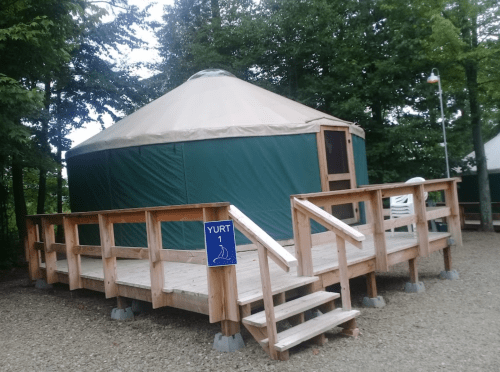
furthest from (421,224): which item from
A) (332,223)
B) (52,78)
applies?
(52,78)

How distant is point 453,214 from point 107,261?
4.25 metres

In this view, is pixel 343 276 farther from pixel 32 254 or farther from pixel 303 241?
pixel 32 254

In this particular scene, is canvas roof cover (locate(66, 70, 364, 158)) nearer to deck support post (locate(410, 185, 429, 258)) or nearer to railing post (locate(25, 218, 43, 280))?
railing post (locate(25, 218, 43, 280))

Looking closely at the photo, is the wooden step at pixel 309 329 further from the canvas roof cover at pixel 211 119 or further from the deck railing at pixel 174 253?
the canvas roof cover at pixel 211 119

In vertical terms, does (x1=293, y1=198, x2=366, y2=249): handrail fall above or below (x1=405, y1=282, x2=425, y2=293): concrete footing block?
above

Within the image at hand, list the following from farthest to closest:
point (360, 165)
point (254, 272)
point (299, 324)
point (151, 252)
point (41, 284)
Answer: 1. point (360, 165)
2. point (41, 284)
3. point (254, 272)
4. point (151, 252)
5. point (299, 324)

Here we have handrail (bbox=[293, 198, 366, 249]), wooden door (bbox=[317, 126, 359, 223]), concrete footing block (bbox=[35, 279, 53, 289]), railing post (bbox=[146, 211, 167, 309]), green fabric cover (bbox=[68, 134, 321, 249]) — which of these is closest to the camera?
handrail (bbox=[293, 198, 366, 249])

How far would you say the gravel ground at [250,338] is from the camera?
3059mm

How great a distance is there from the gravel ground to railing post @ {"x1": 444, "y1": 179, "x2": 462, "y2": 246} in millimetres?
568

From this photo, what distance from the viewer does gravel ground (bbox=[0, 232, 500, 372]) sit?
3059 millimetres

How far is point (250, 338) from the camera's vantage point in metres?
3.59

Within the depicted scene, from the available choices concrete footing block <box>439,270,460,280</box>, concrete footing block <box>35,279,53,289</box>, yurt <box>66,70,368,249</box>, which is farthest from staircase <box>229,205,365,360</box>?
concrete footing block <box>35,279,53,289</box>

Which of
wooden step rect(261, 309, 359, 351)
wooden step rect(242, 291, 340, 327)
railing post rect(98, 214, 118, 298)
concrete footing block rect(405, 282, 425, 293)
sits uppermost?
railing post rect(98, 214, 118, 298)

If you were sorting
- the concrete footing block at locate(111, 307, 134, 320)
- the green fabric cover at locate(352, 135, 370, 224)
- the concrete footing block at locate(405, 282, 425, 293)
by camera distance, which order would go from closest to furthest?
the concrete footing block at locate(111, 307, 134, 320) → the concrete footing block at locate(405, 282, 425, 293) → the green fabric cover at locate(352, 135, 370, 224)
